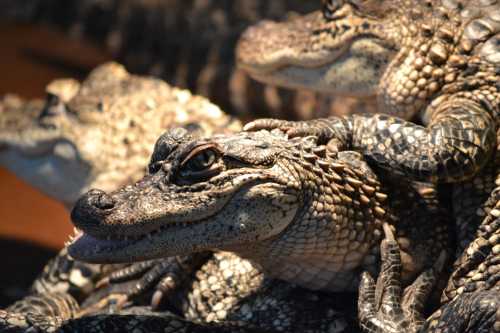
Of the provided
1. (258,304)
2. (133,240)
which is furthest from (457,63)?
(133,240)

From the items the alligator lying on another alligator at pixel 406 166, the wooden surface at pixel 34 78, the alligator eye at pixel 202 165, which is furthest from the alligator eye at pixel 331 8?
the wooden surface at pixel 34 78

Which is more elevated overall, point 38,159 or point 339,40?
point 339,40

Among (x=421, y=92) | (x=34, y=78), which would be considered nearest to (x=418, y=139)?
(x=421, y=92)

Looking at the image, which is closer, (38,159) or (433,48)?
(433,48)

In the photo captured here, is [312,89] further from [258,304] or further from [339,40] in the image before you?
[258,304]

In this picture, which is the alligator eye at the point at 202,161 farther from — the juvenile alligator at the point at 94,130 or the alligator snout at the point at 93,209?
the juvenile alligator at the point at 94,130

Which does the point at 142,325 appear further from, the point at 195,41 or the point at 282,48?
the point at 195,41
